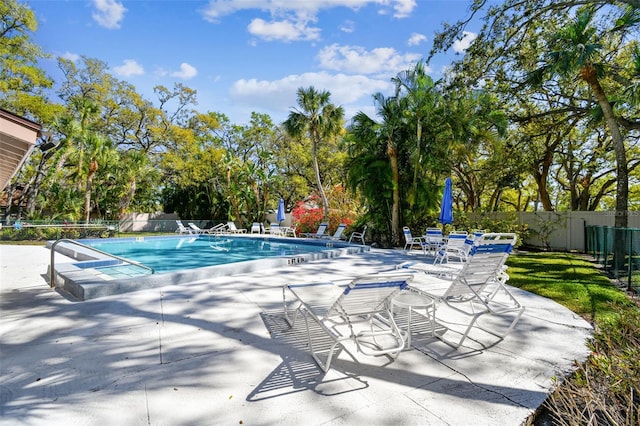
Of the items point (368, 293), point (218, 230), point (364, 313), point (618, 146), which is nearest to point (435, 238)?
point (618, 146)

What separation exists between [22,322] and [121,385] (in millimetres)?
2696

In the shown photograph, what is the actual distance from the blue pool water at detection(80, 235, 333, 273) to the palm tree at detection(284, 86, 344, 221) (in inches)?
180

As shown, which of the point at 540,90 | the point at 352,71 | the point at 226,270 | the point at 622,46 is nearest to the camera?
the point at 226,270

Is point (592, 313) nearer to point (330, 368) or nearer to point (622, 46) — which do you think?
point (330, 368)

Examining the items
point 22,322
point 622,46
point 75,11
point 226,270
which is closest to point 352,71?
point 622,46

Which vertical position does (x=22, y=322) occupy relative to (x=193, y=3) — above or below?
below

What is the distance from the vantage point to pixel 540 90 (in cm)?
1465

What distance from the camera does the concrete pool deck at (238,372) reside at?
2438mm

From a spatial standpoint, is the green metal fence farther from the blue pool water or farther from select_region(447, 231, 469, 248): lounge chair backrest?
the blue pool water

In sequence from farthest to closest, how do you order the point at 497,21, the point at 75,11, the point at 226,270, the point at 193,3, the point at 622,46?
the point at 75,11, the point at 622,46, the point at 193,3, the point at 497,21, the point at 226,270

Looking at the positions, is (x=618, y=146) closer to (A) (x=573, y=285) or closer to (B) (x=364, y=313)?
(A) (x=573, y=285)

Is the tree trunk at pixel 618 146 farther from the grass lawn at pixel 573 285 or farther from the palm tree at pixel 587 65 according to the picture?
the grass lawn at pixel 573 285

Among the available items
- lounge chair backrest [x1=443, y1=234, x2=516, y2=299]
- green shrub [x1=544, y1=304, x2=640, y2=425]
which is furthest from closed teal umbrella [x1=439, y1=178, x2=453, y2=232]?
green shrub [x1=544, y1=304, x2=640, y2=425]

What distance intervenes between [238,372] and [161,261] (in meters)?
9.84
